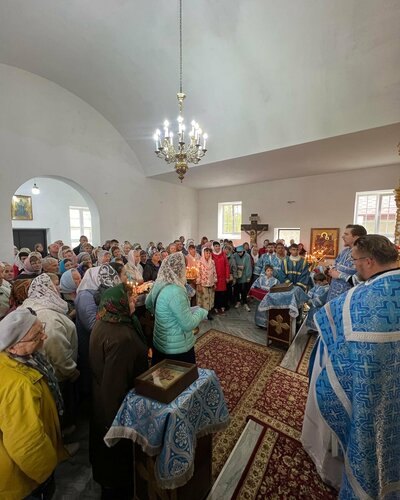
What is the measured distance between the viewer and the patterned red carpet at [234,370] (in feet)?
7.96

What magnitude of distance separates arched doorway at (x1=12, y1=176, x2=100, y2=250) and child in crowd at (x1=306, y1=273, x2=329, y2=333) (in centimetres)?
994

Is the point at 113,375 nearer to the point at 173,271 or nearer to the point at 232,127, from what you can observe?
the point at 173,271

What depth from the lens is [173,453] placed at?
1389mm

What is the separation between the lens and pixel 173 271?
2291mm

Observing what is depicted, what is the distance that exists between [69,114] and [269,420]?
30.6 ft

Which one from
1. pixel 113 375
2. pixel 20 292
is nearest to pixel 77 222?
pixel 20 292

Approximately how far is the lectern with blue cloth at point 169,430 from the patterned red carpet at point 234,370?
0.78 m

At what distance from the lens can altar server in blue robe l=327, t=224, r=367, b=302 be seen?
9.73 feet

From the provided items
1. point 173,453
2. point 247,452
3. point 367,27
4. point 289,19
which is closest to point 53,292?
point 173,453

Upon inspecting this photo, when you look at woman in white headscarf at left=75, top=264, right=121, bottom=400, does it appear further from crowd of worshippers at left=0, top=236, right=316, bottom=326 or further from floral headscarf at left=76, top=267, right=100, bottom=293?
crowd of worshippers at left=0, top=236, right=316, bottom=326

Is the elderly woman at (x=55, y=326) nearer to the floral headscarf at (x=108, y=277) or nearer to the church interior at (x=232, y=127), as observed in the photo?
the floral headscarf at (x=108, y=277)

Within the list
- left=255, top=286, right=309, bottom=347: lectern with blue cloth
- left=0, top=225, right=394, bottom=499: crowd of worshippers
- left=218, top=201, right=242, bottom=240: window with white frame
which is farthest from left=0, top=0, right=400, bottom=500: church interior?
left=218, top=201, right=242, bottom=240: window with white frame

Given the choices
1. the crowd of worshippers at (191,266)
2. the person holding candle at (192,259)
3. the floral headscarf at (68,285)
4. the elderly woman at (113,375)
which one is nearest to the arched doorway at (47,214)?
the crowd of worshippers at (191,266)

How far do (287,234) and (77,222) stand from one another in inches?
422
